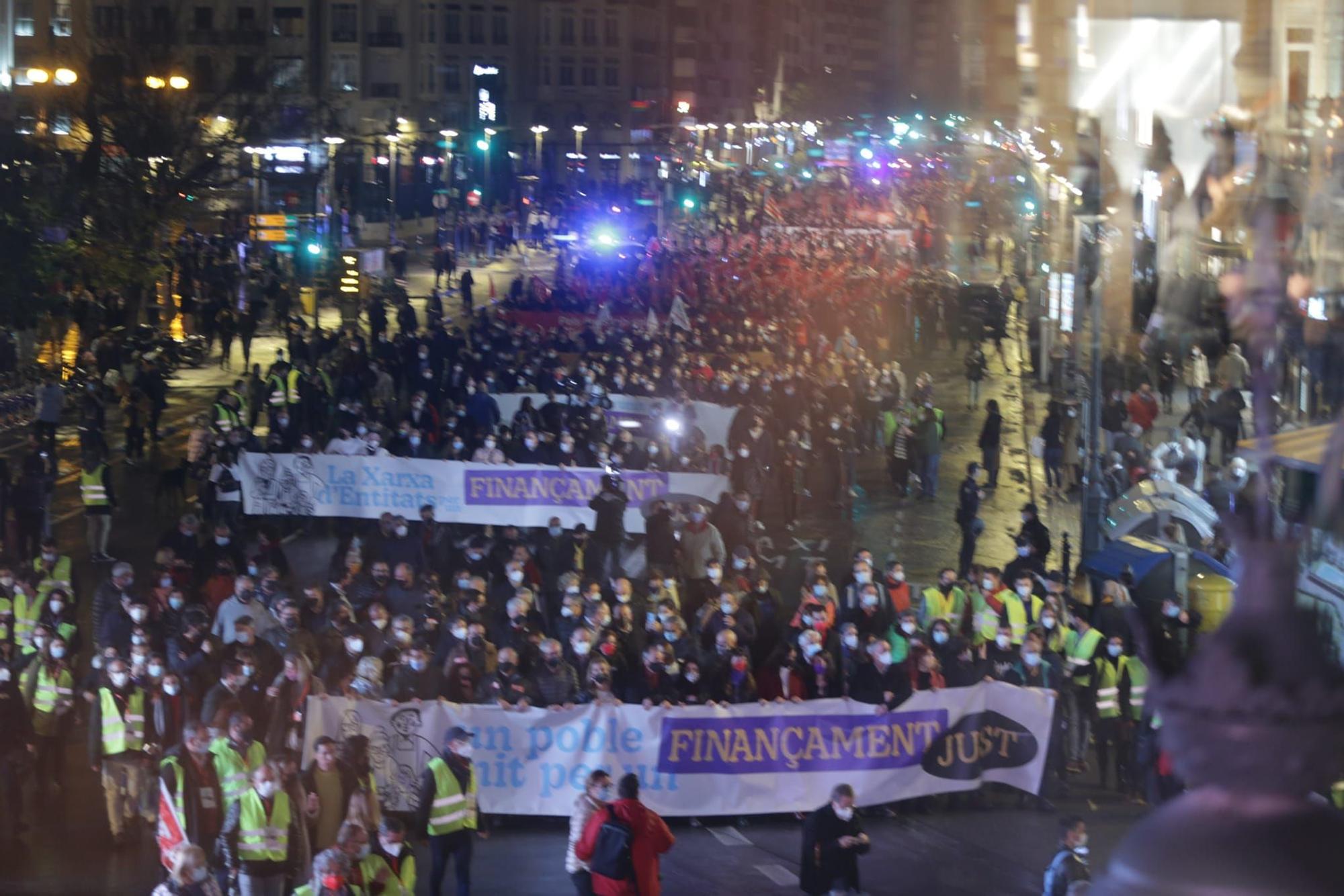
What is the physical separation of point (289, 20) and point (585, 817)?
92121 millimetres

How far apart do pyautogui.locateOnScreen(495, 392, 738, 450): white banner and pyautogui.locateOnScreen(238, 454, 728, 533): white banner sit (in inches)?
146

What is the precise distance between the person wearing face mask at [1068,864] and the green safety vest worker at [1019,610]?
528cm

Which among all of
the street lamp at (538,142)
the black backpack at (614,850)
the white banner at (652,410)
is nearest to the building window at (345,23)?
the street lamp at (538,142)

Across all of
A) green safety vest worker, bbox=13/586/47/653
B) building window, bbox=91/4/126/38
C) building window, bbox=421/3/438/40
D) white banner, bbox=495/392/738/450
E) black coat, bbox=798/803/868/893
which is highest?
building window, bbox=421/3/438/40

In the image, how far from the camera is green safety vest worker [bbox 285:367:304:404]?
27188 mm

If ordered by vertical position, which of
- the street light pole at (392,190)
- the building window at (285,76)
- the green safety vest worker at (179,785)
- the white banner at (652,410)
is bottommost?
the green safety vest worker at (179,785)

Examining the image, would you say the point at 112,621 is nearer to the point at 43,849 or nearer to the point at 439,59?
the point at 43,849

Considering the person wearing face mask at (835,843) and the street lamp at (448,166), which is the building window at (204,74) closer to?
the street lamp at (448,166)

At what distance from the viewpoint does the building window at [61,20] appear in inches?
2469

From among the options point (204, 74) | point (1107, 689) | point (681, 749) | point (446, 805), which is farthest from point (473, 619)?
point (204, 74)

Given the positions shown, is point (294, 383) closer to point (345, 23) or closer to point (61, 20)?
point (61, 20)

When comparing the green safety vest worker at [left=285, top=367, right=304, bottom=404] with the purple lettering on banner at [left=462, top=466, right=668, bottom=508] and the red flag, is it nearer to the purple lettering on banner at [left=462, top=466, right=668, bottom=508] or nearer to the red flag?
the purple lettering on banner at [left=462, top=466, right=668, bottom=508]

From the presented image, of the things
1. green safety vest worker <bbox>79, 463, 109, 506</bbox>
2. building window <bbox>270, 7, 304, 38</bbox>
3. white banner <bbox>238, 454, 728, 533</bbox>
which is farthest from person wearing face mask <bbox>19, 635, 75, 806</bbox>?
building window <bbox>270, 7, 304, 38</bbox>

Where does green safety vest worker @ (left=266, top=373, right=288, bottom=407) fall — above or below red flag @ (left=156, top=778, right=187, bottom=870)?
above
